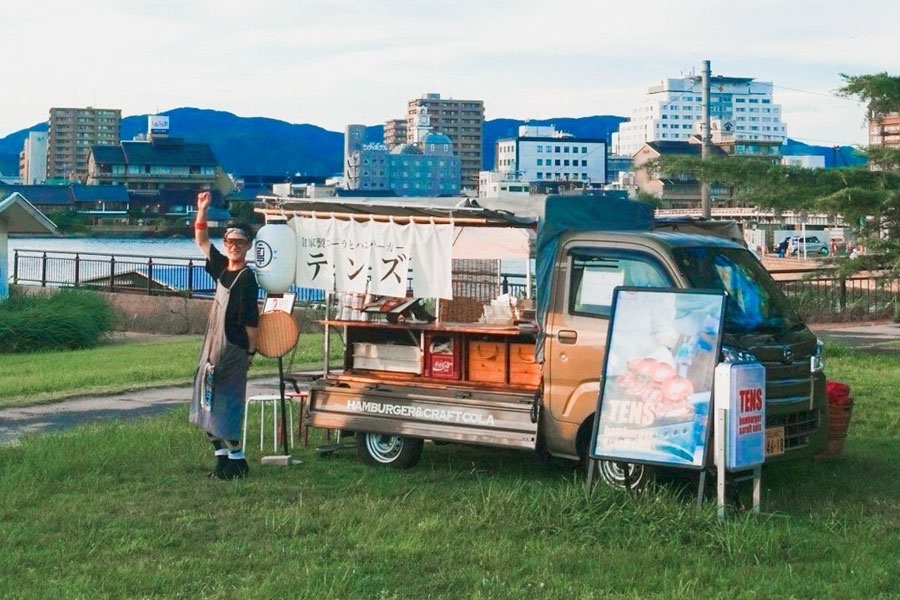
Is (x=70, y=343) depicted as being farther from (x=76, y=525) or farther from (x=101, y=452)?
(x=76, y=525)

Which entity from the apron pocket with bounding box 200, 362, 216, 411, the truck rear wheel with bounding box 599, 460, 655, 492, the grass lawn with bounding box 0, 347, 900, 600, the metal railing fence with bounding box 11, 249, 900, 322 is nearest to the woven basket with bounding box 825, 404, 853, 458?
the grass lawn with bounding box 0, 347, 900, 600

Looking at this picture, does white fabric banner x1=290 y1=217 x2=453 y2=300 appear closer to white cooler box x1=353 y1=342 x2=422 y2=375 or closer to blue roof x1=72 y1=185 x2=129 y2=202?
white cooler box x1=353 y1=342 x2=422 y2=375

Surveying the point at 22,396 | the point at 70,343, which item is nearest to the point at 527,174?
the point at 70,343

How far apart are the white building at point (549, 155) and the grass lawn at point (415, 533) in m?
135

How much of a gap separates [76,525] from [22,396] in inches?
330

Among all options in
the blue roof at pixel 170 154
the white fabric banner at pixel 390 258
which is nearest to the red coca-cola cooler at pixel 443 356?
the white fabric banner at pixel 390 258

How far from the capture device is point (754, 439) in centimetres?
904

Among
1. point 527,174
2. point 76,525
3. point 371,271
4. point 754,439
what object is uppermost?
point 527,174

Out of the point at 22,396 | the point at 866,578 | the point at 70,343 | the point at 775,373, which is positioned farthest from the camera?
the point at 70,343

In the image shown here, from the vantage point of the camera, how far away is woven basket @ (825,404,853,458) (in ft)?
37.1

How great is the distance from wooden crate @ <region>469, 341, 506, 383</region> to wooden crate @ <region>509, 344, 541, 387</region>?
0.07 metres

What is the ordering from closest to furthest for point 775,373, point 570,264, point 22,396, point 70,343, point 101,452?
point 775,373, point 570,264, point 101,452, point 22,396, point 70,343

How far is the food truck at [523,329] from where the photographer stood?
33.1ft

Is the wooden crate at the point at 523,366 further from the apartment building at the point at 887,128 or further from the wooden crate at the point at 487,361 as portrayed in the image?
the apartment building at the point at 887,128
